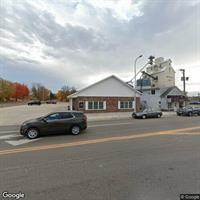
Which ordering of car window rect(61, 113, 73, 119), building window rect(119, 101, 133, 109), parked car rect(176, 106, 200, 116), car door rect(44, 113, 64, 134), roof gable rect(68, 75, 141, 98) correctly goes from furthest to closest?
building window rect(119, 101, 133, 109) < roof gable rect(68, 75, 141, 98) < parked car rect(176, 106, 200, 116) < car window rect(61, 113, 73, 119) < car door rect(44, 113, 64, 134)

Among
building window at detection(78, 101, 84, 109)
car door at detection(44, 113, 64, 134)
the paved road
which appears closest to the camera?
the paved road

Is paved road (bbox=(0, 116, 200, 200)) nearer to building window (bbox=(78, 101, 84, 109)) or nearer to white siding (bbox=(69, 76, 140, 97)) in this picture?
building window (bbox=(78, 101, 84, 109))

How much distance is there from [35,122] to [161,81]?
66883 millimetres

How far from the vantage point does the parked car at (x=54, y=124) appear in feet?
39.7

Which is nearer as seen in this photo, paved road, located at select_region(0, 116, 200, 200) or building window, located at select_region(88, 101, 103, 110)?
paved road, located at select_region(0, 116, 200, 200)

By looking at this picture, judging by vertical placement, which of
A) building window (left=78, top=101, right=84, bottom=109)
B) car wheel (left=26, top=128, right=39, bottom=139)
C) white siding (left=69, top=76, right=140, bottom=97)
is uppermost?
white siding (left=69, top=76, right=140, bottom=97)

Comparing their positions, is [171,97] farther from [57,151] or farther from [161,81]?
[57,151]

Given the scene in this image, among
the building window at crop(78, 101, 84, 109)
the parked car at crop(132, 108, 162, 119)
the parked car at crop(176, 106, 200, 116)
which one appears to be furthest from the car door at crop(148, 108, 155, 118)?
the building window at crop(78, 101, 84, 109)

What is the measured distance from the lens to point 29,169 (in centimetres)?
618

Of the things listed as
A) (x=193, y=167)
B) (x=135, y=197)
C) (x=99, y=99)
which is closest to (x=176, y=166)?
(x=193, y=167)

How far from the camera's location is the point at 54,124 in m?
12.7

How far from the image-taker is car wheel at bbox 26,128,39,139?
11941mm

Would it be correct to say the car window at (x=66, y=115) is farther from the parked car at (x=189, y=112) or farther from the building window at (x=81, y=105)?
the parked car at (x=189, y=112)

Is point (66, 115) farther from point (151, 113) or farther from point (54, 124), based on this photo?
point (151, 113)
